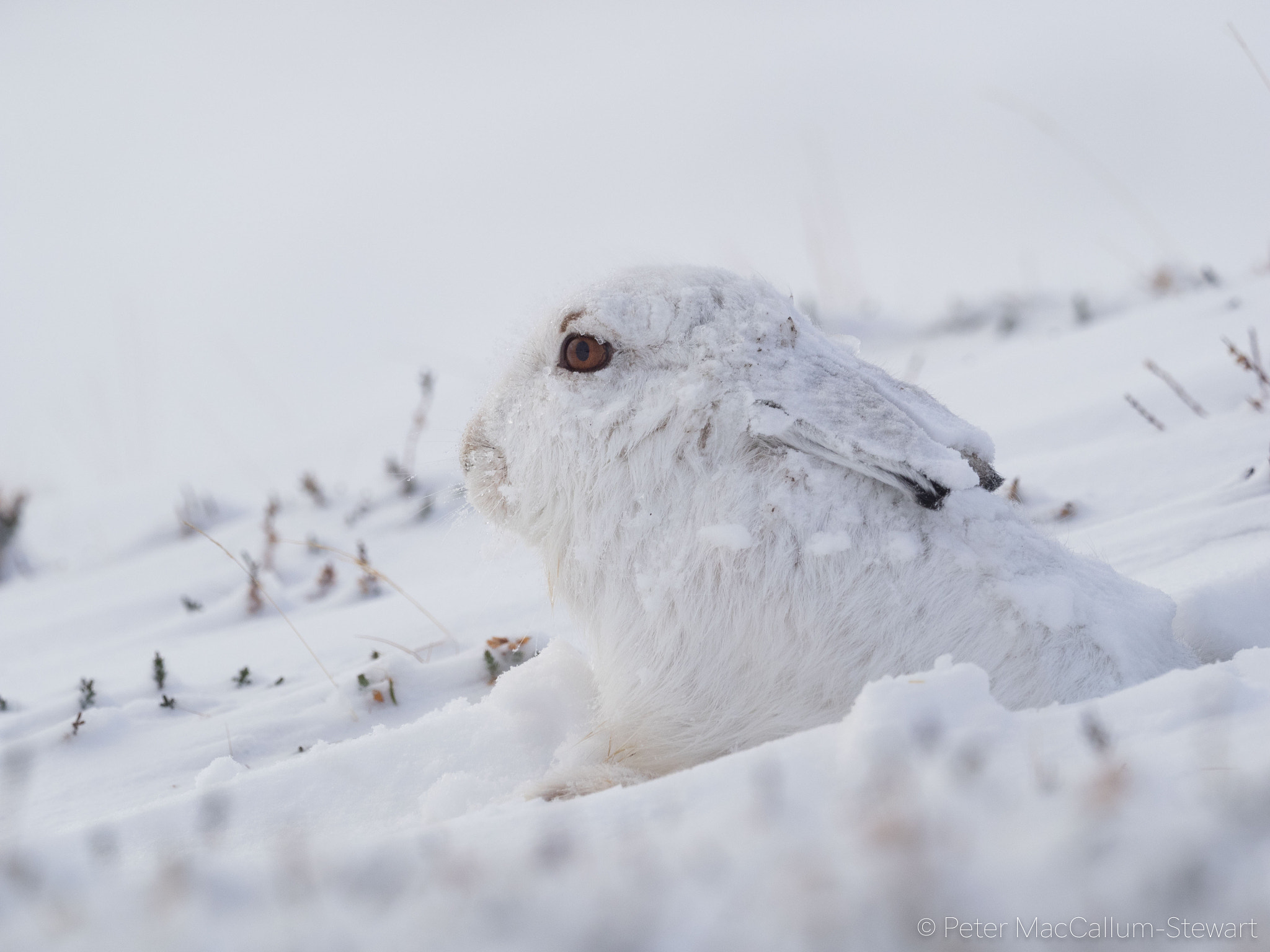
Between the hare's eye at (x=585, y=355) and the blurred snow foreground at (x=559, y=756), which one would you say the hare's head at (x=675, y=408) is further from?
the blurred snow foreground at (x=559, y=756)

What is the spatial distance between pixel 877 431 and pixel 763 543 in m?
0.38

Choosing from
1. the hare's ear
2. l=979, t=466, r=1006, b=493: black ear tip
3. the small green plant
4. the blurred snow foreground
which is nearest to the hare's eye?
the hare's ear

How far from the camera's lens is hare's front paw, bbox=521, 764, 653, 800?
1.92m

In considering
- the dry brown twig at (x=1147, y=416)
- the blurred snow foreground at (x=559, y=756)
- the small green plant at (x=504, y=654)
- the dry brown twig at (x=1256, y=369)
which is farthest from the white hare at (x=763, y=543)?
the dry brown twig at (x=1256, y=369)

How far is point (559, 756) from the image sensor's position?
2.33m

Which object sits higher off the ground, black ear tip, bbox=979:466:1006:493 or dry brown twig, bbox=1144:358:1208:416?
black ear tip, bbox=979:466:1006:493

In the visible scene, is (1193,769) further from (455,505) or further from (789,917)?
(455,505)

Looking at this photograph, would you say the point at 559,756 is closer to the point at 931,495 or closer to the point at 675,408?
the point at 675,408

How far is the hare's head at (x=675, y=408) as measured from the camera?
2072 millimetres

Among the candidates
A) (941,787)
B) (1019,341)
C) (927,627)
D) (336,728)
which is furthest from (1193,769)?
(1019,341)

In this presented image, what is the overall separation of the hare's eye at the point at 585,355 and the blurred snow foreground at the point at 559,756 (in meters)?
0.69

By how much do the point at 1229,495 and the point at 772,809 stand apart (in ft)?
10.9

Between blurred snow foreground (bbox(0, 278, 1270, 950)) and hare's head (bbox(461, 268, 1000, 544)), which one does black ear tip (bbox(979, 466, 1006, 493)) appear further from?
blurred snow foreground (bbox(0, 278, 1270, 950))

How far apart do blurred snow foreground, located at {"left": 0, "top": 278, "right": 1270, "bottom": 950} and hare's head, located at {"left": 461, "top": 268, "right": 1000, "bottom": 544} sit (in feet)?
1.49
